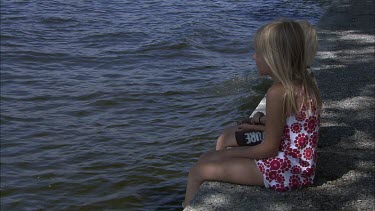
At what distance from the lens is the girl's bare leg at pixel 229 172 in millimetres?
3705

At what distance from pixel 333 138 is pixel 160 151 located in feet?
6.47

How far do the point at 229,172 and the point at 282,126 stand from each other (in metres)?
0.43

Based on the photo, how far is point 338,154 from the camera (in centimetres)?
427

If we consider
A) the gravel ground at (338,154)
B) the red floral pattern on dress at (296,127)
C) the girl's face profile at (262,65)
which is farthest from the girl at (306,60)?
the gravel ground at (338,154)

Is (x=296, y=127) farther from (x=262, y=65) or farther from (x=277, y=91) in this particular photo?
(x=262, y=65)

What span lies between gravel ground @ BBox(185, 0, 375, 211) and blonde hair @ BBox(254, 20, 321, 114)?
510 mm

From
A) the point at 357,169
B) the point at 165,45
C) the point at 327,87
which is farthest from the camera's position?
the point at 165,45

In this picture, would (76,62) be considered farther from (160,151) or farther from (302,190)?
(302,190)

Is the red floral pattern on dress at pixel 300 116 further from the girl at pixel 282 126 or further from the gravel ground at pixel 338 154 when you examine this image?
the gravel ground at pixel 338 154

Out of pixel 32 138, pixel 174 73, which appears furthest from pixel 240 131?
pixel 174 73

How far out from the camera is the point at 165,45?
388 inches

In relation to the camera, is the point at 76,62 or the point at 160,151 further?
the point at 76,62

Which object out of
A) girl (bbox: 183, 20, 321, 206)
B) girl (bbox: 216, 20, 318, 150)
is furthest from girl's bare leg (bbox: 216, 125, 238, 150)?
girl (bbox: 183, 20, 321, 206)

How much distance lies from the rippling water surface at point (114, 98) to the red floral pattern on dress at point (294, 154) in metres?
1.40
